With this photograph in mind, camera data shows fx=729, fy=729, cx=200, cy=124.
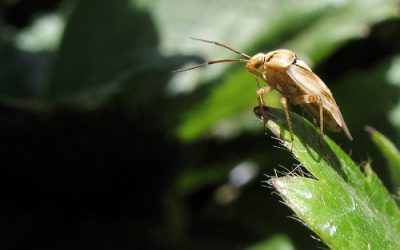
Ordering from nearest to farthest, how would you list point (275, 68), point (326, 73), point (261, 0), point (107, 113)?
1. point (275, 68)
2. point (107, 113)
3. point (261, 0)
4. point (326, 73)

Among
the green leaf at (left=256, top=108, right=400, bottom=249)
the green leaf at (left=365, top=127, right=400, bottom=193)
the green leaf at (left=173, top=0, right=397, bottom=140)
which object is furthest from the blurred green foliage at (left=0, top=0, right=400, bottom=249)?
the green leaf at (left=256, top=108, right=400, bottom=249)

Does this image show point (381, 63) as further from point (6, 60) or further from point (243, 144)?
point (6, 60)

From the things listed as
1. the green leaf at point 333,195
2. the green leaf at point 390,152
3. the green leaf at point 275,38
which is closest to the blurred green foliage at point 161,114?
the green leaf at point 275,38

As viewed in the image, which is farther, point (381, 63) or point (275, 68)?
point (381, 63)

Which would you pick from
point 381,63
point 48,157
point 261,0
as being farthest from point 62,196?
point 381,63

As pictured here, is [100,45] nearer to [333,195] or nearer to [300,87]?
[300,87]
